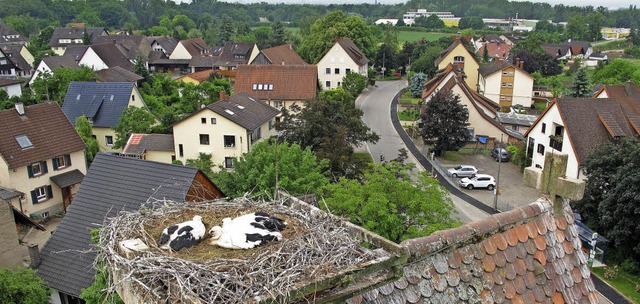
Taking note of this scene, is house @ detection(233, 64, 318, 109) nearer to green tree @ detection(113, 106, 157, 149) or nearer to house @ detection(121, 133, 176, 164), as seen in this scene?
green tree @ detection(113, 106, 157, 149)

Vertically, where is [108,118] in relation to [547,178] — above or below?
below

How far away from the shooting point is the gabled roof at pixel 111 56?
74.6 m

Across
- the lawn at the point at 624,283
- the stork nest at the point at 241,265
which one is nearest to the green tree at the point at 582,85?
the lawn at the point at 624,283

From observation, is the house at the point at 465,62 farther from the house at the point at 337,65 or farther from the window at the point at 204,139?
the window at the point at 204,139

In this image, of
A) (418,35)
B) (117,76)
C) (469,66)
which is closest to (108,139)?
(117,76)

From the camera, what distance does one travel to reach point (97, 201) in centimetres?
1711

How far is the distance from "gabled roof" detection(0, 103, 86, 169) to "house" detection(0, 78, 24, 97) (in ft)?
91.7

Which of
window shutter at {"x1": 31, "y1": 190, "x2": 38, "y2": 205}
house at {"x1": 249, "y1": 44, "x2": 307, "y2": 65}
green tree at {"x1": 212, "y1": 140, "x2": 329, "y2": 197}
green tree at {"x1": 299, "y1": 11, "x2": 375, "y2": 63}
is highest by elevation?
green tree at {"x1": 299, "y1": 11, "x2": 375, "y2": 63}

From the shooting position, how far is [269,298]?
4.06 metres

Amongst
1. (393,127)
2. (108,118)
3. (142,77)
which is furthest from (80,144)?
(142,77)

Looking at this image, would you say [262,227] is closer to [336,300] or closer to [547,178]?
[336,300]

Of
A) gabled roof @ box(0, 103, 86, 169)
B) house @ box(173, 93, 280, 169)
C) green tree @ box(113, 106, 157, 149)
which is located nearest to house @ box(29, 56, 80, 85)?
green tree @ box(113, 106, 157, 149)

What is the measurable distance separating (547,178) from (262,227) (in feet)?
11.2

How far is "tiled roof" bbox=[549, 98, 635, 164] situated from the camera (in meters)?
32.7
